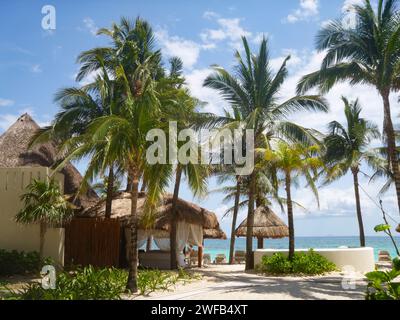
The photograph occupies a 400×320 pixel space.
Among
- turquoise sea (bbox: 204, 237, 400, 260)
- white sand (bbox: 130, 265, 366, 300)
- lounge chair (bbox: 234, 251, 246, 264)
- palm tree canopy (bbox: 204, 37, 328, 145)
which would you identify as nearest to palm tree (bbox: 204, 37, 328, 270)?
palm tree canopy (bbox: 204, 37, 328, 145)

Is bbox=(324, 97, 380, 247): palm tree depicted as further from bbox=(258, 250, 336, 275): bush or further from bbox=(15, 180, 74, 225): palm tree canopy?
bbox=(15, 180, 74, 225): palm tree canopy

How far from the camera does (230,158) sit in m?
18.2

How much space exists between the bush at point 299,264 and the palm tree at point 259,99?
182 cm

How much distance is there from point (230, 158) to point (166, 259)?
15.6ft

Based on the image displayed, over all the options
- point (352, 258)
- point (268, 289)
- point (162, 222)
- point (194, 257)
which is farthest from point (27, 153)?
point (352, 258)

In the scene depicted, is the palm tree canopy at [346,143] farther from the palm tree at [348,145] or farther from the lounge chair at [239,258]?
the lounge chair at [239,258]

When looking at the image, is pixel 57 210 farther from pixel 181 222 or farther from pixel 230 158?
pixel 230 158

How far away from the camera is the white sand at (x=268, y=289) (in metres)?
8.86

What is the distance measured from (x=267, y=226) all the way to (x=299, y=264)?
19.7 feet

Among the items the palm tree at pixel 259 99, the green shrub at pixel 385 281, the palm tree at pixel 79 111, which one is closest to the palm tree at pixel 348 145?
the palm tree at pixel 259 99

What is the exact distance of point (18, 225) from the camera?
13.2m

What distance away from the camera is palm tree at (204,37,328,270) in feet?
52.0

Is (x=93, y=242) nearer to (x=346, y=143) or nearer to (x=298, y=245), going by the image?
(x=346, y=143)

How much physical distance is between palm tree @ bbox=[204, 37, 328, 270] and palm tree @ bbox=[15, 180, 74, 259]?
667cm
